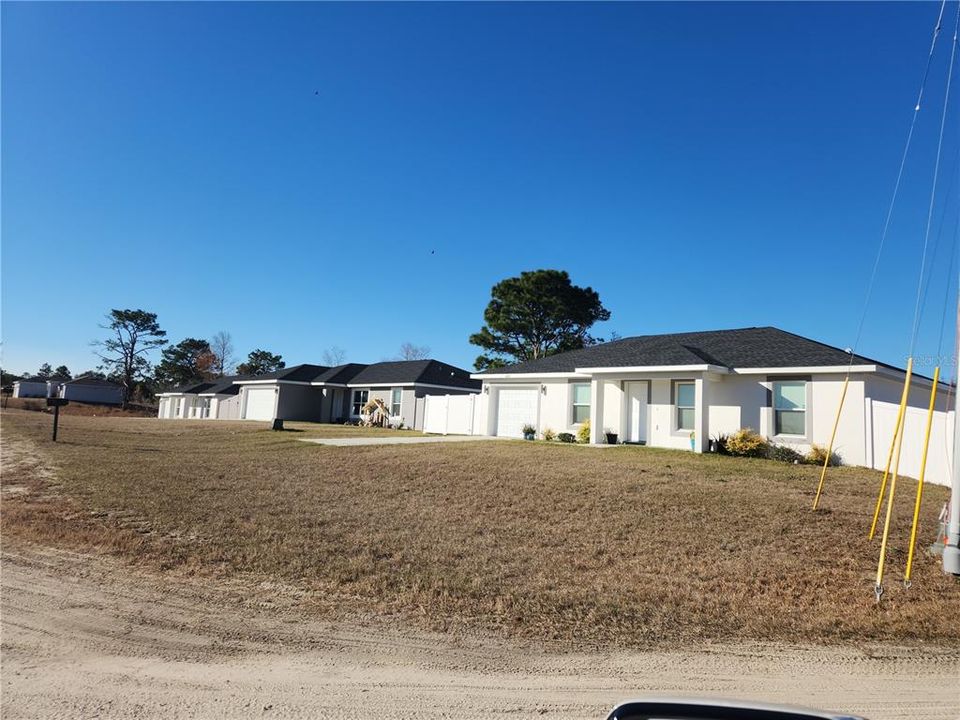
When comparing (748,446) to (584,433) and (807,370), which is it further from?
(584,433)

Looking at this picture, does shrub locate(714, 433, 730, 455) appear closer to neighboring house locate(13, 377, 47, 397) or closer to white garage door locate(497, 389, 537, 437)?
white garage door locate(497, 389, 537, 437)

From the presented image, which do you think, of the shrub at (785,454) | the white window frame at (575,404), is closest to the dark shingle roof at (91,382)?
the white window frame at (575,404)

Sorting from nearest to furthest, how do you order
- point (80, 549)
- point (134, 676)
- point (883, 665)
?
point (134, 676) → point (883, 665) → point (80, 549)

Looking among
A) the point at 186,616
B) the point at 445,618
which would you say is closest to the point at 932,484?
the point at 445,618

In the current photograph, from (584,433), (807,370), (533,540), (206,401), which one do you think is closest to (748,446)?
(807,370)

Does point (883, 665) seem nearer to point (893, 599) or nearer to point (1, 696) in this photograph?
point (893, 599)

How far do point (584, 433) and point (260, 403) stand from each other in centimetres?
2699

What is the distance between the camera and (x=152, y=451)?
17.5 meters

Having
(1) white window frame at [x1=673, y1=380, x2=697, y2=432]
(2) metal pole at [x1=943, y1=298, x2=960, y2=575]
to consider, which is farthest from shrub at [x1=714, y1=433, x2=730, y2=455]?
(2) metal pole at [x1=943, y1=298, x2=960, y2=575]

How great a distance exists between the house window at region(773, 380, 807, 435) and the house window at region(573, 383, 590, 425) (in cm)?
647

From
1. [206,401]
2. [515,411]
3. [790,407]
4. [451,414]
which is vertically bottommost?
[206,401]

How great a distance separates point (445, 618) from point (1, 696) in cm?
319

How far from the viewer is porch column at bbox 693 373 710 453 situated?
17812 millimetres

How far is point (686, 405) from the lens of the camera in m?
19.1
